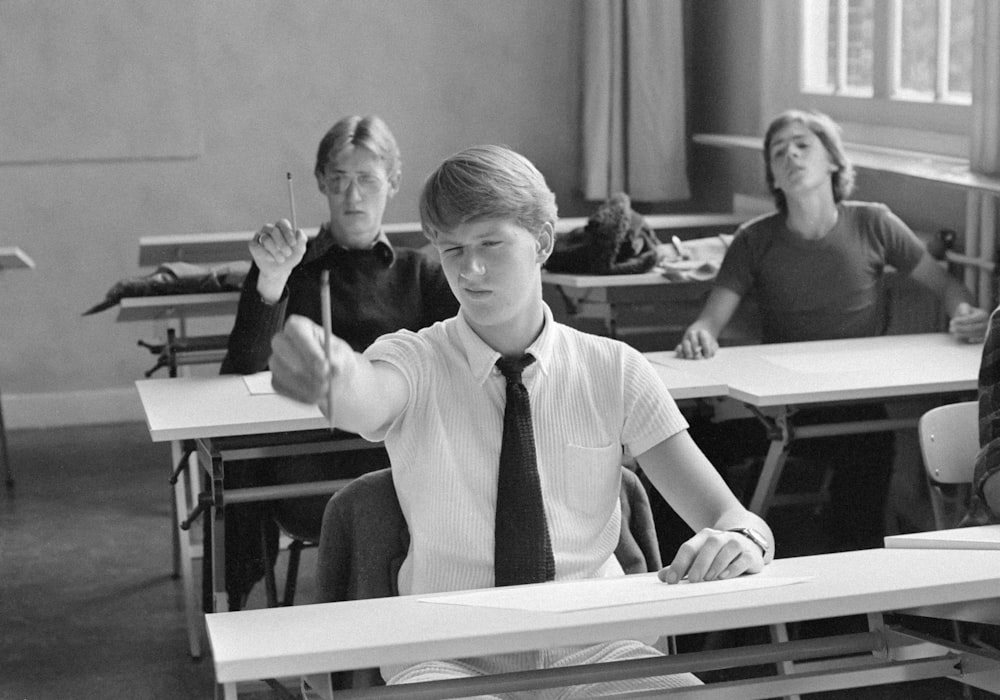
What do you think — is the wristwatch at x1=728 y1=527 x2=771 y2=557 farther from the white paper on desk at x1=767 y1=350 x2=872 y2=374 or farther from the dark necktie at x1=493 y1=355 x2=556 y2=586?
the white paper on desk at x1=767 y1=350 x2=872 y2=374

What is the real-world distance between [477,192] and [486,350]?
0.21 meters

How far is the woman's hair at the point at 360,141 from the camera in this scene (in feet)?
10.9

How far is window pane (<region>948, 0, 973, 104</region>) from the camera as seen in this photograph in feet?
13.1

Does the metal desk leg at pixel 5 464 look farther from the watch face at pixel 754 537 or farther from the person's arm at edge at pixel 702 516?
the watch face at pixel 754 537

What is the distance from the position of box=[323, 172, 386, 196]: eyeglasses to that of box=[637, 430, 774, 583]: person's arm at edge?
1.58m

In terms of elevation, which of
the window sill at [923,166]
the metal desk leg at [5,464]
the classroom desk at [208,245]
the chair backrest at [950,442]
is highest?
the window sill at [923,166]

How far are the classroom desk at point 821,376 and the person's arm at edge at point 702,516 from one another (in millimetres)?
1059

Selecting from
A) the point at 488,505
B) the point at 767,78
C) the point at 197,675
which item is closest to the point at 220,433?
the point at 197,675

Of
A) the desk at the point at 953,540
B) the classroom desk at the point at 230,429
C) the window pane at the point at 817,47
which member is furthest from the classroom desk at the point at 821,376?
the window pane at the point at 817,47

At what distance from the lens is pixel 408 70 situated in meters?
5.95

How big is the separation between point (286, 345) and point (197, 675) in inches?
77.8

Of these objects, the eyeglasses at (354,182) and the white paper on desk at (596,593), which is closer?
the white paper on desk at (596,593)

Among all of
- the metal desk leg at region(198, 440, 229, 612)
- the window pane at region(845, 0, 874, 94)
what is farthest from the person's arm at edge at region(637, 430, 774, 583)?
the window pane at region(845, 0, 874, 94)

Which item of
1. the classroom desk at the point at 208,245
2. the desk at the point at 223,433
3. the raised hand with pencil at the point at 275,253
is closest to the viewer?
the raised hand with pencil at the point at 275,253
